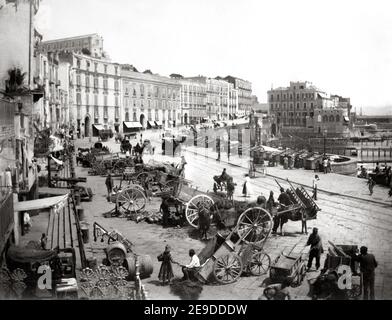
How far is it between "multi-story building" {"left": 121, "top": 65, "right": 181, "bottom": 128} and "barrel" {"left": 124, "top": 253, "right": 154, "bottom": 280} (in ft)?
24.8

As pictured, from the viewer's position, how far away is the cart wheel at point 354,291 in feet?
30.5

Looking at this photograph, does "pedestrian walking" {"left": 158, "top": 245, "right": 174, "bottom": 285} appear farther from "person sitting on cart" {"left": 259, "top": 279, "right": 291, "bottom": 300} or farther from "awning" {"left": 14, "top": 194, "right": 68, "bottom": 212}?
"awning" {"left": 14, "top": 194, "right": 68, "bottom": 212}

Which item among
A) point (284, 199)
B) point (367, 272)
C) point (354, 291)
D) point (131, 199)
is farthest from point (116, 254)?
point (284, 199)

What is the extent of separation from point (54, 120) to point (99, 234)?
722 inches

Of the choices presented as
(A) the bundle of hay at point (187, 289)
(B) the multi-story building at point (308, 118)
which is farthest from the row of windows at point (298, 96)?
(A) the bundle of hay at point (187, 289)

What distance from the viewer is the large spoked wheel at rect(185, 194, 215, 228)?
44.9ft

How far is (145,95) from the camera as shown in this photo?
65.2 ft

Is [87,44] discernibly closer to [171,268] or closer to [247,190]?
[171,268]

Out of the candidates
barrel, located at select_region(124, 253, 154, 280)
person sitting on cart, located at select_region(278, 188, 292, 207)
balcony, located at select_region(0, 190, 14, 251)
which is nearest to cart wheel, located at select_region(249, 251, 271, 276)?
barrel, located at select_region(124, 253, 154, 280)

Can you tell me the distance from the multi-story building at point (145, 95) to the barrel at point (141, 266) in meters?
7.56

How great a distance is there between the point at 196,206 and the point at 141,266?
385 centimetres

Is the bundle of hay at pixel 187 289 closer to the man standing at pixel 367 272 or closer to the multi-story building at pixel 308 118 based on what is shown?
the man standing at pixel 367 272

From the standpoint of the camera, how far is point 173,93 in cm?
2489
